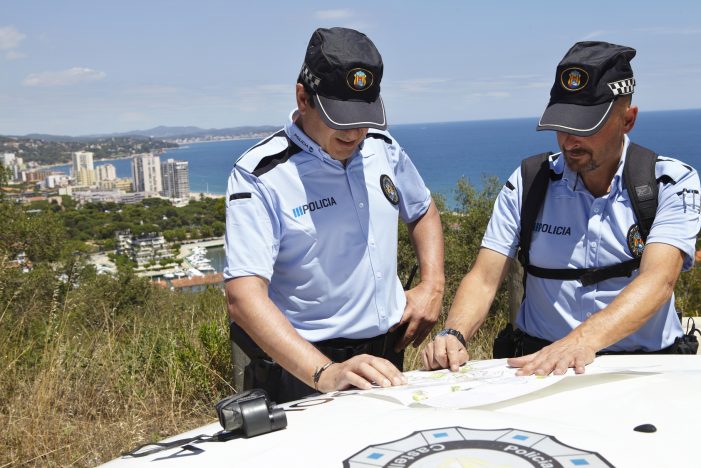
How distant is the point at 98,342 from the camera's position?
452 cm

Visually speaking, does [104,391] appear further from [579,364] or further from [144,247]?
[144,247]

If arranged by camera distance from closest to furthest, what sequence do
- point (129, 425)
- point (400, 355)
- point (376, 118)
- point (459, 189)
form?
1. point (376, 118)
2. point (400, 355)
3. point (129, 425)
4. point (459, 189)

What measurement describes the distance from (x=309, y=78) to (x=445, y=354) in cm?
108

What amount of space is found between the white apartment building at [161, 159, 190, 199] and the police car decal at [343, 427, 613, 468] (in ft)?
395

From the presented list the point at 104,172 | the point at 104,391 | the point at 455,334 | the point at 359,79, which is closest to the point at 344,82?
the point at 359,79

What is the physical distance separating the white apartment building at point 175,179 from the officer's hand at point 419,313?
119 metres

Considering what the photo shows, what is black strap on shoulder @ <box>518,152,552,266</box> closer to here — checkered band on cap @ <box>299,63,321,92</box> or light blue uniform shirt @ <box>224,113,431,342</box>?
light blue uniform shirt @ <box>224,113,431,342</box>

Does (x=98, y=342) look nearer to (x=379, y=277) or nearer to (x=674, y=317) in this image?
(x=379, y=277)

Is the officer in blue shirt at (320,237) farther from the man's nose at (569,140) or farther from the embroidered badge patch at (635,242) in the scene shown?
the embroidered badge patch at (635,242)

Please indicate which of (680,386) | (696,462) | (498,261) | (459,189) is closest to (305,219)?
(498,261)

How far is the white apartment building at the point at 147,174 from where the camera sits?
12775 centimetres

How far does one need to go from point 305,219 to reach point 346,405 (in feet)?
3.31

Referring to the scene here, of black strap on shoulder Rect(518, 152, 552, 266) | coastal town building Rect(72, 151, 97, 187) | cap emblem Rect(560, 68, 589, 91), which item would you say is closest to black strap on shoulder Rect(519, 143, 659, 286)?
black strap on shoulder Rect(518, 152, 552, 266)

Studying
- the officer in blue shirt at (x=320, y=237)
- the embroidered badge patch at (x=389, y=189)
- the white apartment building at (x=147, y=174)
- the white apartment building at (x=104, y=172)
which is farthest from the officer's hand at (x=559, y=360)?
the white apartment building at (x=104, y=172)
